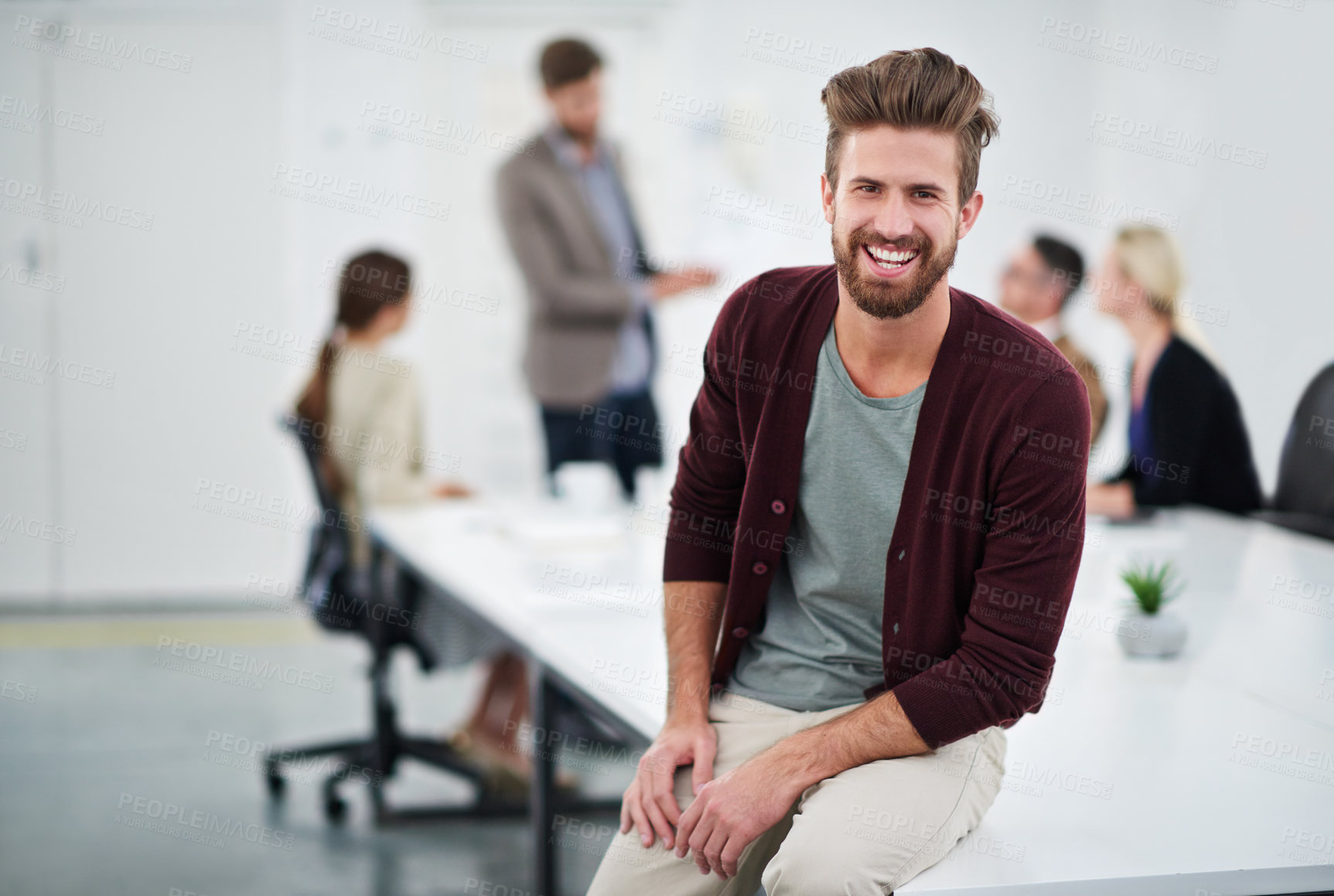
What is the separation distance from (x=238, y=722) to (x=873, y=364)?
256 centimetres

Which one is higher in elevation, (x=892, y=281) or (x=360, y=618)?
(x=892, y=281)

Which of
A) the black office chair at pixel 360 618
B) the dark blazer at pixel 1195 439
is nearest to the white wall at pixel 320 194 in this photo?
the black office chair at pixel 360 618

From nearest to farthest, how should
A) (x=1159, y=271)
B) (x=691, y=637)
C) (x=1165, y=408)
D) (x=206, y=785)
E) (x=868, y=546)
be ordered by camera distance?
1. (x=868, y=546)
2. (x=691, y=637)
3. (x=1165, y=408)
4. (x=1159, y=271)
5. (x=206, y=785)

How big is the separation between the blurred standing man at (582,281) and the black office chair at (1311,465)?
5.30 feet

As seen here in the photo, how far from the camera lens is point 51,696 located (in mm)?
3547

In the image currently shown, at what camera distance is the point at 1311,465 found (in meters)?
1.83

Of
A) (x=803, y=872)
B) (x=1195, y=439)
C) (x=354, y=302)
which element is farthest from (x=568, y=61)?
(x=803, y=872)

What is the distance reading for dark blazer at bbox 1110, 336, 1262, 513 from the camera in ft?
6.73

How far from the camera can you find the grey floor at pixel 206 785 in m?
2.48

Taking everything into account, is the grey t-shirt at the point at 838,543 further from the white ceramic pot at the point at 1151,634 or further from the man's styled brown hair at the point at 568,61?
the man's styled brown hair at the point at 568,61

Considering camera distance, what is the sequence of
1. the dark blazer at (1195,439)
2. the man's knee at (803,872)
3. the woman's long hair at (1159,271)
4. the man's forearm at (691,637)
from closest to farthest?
the man's knee at (803,872)
the man's forearm at (691,637)
the dark blazer at (1195,439)
the woman's long hair at (1159,271)

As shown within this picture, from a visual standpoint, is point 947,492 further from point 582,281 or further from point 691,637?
point 582,281

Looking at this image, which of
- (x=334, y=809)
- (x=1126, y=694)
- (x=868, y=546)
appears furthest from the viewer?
(x=334, y=809)

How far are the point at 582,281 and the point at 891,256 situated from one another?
82.0 inches
